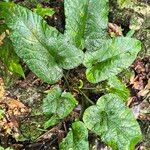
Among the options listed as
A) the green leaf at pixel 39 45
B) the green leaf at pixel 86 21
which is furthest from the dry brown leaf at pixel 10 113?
the green leaf at pixel 86 21

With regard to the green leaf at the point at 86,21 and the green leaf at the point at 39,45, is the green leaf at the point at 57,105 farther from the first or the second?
the green leaf at the point at 86,21

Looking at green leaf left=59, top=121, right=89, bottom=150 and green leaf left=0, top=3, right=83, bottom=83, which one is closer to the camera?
green leaf left=0, top=3, right=83, bottom=83

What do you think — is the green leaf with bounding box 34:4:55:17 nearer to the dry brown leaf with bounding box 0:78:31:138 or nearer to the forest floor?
the forest floor

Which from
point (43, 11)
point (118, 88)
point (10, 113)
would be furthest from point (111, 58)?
point (10, 113)

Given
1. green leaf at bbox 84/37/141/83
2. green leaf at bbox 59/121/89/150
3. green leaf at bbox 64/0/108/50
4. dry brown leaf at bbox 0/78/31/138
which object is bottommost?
green leaf at bbox 59/121/89/150

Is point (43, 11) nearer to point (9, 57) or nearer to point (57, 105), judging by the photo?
point (9, 57)

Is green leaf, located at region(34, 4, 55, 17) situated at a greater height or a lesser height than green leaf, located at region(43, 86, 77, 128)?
greater

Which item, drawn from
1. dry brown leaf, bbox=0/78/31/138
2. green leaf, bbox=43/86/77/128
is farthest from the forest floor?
green leaf, bbox=43/86/77/128
